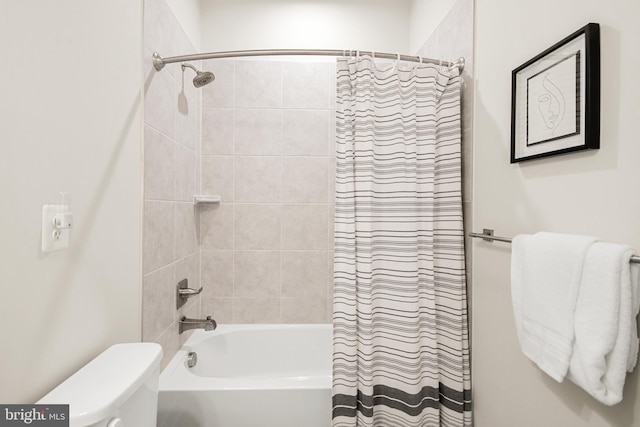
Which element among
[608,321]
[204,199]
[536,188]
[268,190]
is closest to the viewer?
[608,321]

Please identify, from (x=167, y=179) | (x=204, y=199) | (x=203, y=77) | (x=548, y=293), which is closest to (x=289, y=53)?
(x=203, y=77)

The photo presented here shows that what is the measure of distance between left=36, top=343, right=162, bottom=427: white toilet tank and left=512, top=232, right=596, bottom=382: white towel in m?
1.06

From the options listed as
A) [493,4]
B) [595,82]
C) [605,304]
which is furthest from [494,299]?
[493,4]

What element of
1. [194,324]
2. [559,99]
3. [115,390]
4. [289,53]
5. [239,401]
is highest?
[289,53]

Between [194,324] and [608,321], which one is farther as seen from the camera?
[194,324]

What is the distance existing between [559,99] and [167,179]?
5.17ft

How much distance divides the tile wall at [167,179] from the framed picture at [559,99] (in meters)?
1.44

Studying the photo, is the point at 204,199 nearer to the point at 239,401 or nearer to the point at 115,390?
the point at 239,401

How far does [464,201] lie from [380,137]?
0.49 metres

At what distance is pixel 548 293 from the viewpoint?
776 millimetres

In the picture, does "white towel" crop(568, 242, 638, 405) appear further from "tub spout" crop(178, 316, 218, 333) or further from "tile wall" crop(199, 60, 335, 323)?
"tub spout" crop(178, 316, 218, 333)

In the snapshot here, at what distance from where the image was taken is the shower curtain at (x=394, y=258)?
122 cm

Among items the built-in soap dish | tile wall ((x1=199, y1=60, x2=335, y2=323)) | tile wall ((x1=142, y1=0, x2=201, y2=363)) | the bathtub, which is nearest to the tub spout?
tile wall ((x1=142, y1=0, x2=201, y2=363))

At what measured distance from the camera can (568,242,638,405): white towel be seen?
624 millimetres
